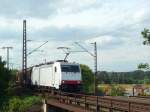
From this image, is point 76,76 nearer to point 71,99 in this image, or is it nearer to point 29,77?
point 71,99

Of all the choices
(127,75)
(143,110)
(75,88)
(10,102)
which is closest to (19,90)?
(10,102)

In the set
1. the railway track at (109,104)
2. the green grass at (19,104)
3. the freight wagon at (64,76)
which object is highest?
the freight wagon at (64,76)

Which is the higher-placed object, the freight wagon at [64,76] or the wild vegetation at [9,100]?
the freight wagon at [64,76]

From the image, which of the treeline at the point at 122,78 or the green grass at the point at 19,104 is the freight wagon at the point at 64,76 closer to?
the green grass at the point at 19,104

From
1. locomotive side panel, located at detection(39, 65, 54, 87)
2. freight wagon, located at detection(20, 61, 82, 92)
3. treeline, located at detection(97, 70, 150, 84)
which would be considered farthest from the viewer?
treeline, located at detection(97, 70, 150, 84)

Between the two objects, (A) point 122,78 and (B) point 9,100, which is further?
(A) point 122,78

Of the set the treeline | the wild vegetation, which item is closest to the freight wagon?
the wild vegetation

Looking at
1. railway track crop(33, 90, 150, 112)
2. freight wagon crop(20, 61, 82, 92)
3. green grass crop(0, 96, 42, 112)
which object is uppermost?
freight wagon crop(20, 61, 82, 92)

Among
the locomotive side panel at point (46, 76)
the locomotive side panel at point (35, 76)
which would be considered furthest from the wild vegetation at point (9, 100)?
the locomotive side panel at point (35, 76)

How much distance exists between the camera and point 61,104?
39.5 meters

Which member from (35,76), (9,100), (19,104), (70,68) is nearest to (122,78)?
(35,76)

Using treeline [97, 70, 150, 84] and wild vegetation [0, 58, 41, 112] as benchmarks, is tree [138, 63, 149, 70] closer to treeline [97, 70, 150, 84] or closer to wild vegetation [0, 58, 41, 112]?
wild vegetation [0, 58, 41, 112]

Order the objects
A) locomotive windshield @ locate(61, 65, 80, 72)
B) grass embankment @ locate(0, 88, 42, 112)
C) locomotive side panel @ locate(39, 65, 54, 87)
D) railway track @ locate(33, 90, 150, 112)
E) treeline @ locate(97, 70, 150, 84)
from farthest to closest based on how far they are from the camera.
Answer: treeline @ locate(97, 70, 150, 84) < locomotive side panel @ locate(39, 65, 54, 87) < grass embankment @ locate(0, 88, 42, 112) < locomotive windshield @ locate(61, 65, 80, 72) < railway track @ locate(33, 90, 150, 112)

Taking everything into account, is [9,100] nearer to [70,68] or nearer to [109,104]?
[70,68]
